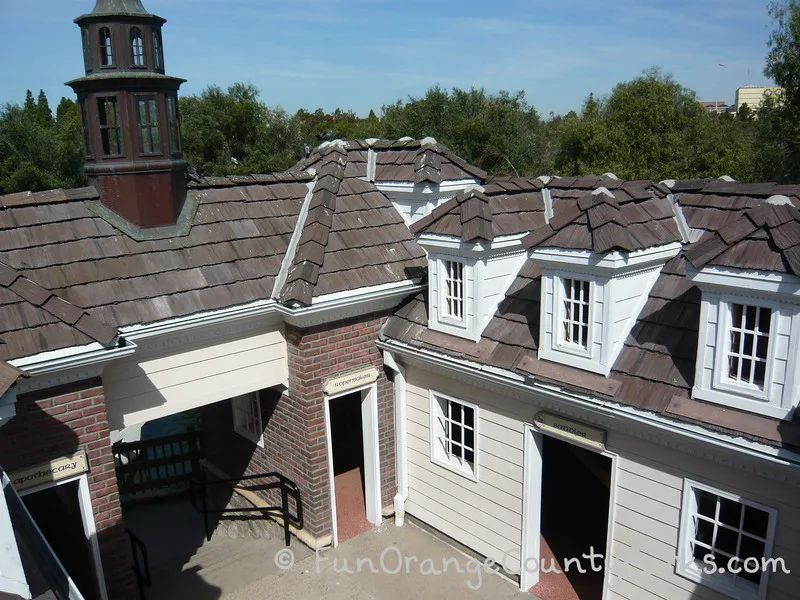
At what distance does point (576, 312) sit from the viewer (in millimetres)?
6938

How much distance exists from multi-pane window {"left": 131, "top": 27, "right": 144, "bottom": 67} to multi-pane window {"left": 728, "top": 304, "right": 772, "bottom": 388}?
754 cm

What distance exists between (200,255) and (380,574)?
199 inches

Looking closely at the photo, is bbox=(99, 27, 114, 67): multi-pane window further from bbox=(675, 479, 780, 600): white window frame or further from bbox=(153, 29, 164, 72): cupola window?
bbox=(675, 479, 780, 600): white window frame

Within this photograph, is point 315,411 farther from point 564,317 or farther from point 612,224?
point 612,224

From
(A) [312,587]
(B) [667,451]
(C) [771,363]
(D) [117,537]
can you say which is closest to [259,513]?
(A) [312,587]

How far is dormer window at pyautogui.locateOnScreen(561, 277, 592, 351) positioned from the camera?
674 cm

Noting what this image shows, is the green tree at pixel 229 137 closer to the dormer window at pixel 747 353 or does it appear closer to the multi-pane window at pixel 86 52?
the multi-pane window at pixel 86 52

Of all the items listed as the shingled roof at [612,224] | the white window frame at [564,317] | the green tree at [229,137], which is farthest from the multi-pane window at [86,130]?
the green tree at [229,137]

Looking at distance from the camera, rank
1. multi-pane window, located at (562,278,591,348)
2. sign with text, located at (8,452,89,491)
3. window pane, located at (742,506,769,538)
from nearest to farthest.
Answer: sign with text, located at (8,452,89,491), window pane, located at (742,506,769,538), multi-pane window, located at (562,278,591,348)

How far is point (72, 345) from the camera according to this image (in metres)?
6.39

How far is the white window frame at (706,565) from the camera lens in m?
5.70

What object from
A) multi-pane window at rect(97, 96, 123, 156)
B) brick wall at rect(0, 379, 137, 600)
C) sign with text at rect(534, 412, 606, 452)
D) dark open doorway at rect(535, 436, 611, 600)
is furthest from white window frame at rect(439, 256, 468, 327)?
multi-pane window at rect(97, 96, 123, 156)

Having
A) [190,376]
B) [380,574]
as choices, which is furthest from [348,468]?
[190,376]

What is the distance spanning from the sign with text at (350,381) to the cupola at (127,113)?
3.11 m
